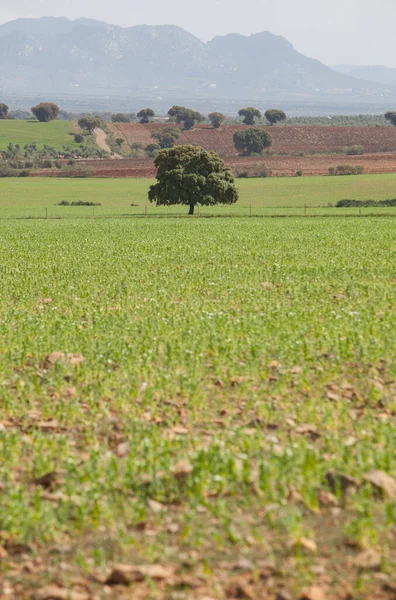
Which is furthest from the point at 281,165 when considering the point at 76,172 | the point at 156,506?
the point at 156,506

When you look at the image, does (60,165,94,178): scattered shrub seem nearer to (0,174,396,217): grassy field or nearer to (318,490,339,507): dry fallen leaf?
(0,174,396,217): grassy field

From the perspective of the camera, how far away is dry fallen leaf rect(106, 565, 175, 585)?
7277 mm

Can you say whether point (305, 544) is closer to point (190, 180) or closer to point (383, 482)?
point (383, 482)

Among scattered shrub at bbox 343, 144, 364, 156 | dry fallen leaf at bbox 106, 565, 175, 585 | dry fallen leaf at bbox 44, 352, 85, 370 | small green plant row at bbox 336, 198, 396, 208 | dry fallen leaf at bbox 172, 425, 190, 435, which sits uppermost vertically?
scattered shrub at bbox 343, 144, 364, 156

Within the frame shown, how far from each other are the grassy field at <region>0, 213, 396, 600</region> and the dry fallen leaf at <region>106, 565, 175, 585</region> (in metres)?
0.01

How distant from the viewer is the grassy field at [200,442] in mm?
7516

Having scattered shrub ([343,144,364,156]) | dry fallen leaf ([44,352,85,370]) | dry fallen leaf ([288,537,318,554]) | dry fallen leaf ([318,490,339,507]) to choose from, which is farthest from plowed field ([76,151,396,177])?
dry fallen leaf ([288,537,318,554])

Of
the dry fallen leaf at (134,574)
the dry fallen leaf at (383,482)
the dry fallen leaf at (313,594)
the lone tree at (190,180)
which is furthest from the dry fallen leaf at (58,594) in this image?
the lone tree at (190,180)

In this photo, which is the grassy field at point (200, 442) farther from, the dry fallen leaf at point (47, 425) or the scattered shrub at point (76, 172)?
the scattered shrub at point (76, 172)

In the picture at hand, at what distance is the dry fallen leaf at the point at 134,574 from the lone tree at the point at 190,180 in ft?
227

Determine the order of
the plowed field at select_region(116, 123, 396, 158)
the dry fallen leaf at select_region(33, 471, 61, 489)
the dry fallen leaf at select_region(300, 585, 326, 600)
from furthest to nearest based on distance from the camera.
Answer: the plowed field at select_region(116, 123, 396, 158), the dry fallen leaf at select_region(33, 471, 61, 489), the dry fallen leaf at select_region(300, 585, 326, 600)

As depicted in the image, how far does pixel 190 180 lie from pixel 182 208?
23.4 metres

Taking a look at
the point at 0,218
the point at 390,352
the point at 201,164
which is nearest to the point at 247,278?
the point at 390,352

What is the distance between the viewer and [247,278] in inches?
1021
